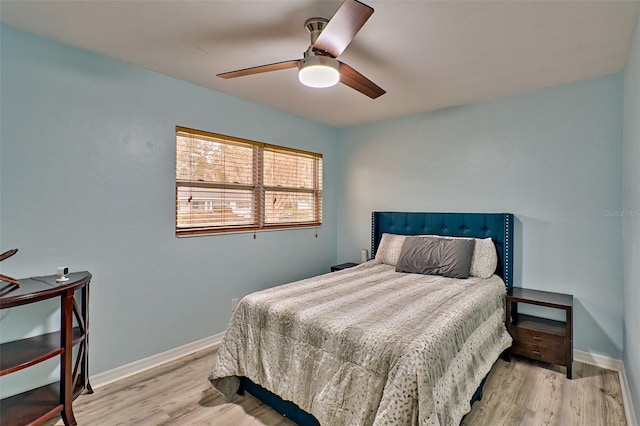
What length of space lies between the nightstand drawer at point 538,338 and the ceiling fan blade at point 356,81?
2297 millimetres

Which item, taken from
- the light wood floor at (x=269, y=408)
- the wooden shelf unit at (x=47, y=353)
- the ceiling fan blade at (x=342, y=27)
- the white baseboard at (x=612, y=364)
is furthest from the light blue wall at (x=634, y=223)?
the wooden shelf unit at (x=47, y=353)

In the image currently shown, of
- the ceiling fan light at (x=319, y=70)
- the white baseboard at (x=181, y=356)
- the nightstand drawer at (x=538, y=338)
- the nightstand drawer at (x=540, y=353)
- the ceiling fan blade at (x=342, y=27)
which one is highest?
the ceiling fan blade at (x=342, y=27)

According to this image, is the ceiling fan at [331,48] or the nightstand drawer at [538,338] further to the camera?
the nightstand drawer at [538,338]

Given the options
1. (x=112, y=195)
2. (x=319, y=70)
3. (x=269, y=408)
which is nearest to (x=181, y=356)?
(x=269, y=408)

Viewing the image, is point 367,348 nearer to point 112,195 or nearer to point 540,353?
point 540,353

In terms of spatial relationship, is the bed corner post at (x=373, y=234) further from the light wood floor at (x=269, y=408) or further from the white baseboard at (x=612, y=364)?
the white baseboard at (x=612, y=364)

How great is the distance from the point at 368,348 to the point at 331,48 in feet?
5.23

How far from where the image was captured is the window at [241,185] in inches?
117

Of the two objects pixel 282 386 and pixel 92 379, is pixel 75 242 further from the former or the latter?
pixel 282 386

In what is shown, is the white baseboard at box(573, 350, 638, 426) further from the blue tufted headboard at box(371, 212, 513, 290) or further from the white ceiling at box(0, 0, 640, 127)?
the white ceiling at box(0, 0, 640, 127)

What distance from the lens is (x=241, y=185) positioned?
3.37 m

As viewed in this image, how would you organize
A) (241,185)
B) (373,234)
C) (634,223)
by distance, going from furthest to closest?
(373,234)
(241,185)
(634,223)

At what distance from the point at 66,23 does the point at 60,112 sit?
0.58m

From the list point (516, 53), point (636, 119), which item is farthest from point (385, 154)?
point (636, 119)
